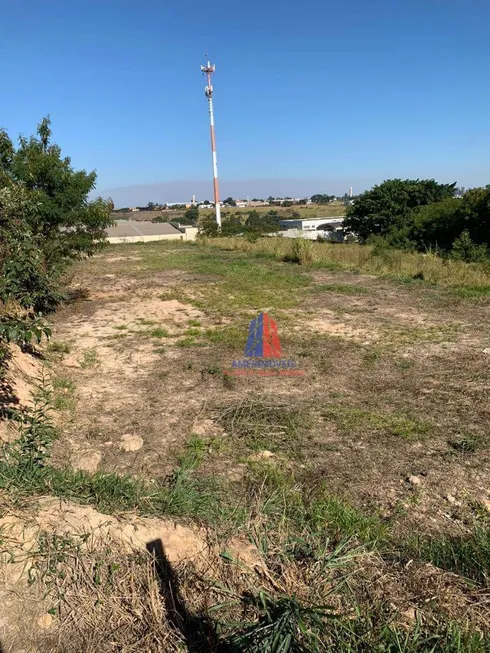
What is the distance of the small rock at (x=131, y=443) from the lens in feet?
10.8

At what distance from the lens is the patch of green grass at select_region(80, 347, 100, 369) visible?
528 cm

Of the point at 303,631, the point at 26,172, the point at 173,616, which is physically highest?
the point at 26,172

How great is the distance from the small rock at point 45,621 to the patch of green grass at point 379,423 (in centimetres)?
248

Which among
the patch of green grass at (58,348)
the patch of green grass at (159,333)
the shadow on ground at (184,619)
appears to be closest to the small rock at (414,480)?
the shadow on ground at (184,619)

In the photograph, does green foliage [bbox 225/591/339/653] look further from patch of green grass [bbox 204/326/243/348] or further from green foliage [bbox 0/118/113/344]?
green foliage [bbox 0/118/113/344]

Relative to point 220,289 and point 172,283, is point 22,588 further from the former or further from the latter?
point 172,283

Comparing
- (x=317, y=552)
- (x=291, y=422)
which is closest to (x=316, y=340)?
(x=291, y=422)

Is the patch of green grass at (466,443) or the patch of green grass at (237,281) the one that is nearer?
the patch of green grass at (466,443)

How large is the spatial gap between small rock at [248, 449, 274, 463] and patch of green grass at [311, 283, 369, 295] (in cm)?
660

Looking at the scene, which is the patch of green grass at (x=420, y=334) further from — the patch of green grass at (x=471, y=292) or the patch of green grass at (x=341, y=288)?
the patch of green grass at (x=341, y=288)

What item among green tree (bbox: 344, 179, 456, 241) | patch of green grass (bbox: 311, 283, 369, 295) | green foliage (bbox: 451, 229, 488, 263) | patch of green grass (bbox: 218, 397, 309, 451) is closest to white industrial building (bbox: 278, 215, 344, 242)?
green tree (bbox: 344, 179, 456, 241)

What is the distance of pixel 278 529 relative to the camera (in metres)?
2.11

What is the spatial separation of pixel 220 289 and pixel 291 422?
675 centimetres

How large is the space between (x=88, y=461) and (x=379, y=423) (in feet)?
7.95
